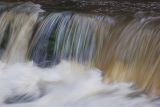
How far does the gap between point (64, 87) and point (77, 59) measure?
55 centimetres

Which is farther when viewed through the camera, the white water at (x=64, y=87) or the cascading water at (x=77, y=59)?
the cascading water at (x=77, y=59)

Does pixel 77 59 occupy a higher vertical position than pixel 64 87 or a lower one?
higher

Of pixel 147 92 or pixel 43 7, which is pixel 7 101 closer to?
pixel 147 92

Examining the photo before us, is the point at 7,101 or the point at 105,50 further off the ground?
the point at 105,50

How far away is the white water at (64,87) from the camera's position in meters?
6.29

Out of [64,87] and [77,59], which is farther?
[77,59]

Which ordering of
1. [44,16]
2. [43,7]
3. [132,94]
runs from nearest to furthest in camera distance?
[132,94]
[44,16]
[43,7]

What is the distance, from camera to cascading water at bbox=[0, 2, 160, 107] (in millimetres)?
6445

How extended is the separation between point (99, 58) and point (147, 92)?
3.13 ft

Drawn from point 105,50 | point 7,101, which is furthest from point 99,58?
point 7,101

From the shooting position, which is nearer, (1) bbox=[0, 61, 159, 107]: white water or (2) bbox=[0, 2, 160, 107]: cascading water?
(1) bbox=[0, 61, 159, 107]: white water

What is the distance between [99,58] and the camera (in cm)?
700

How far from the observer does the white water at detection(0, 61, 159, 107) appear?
20.6ft

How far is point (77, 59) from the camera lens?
716 cm
